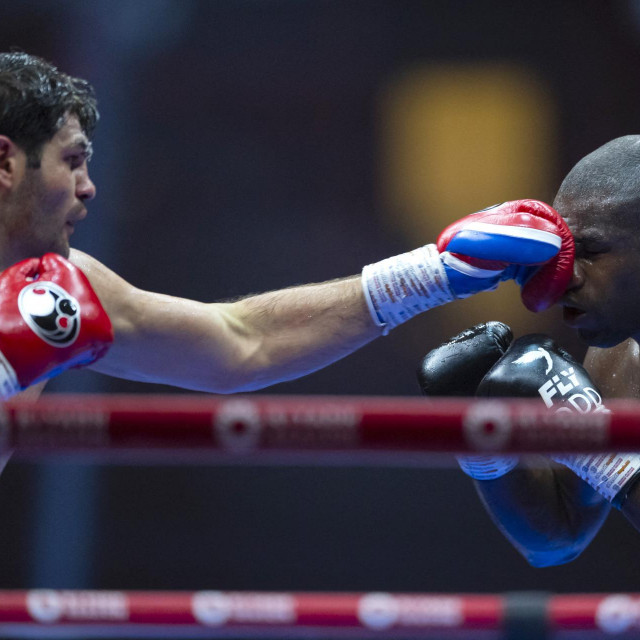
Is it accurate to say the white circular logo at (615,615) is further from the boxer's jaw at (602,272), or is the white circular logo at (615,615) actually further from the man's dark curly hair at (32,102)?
the man's dark curly hair at (32,102)

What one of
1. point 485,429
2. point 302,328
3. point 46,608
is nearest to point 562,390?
point 302,328

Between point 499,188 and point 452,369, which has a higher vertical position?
point 499,188

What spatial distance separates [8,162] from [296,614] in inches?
40.7

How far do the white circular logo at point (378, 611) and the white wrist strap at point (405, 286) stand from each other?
57 cm

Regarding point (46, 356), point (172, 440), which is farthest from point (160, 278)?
point (172, 440)

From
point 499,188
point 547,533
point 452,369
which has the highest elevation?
point 499,188

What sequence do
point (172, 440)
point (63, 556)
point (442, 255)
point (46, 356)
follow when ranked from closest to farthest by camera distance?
point (172, 440) → point (46, 356) → point (442, 255) → point (63, 556)

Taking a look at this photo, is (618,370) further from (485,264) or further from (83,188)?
(83,188)

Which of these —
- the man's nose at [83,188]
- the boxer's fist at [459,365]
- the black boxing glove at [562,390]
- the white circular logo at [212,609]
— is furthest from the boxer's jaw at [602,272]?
the man's nose at [83,188]

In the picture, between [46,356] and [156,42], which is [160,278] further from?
[46,356]

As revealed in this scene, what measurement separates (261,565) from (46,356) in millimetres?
2764

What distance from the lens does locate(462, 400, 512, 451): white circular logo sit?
0.96m

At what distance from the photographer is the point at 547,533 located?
2021 millimetres

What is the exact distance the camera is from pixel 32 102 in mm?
1885
